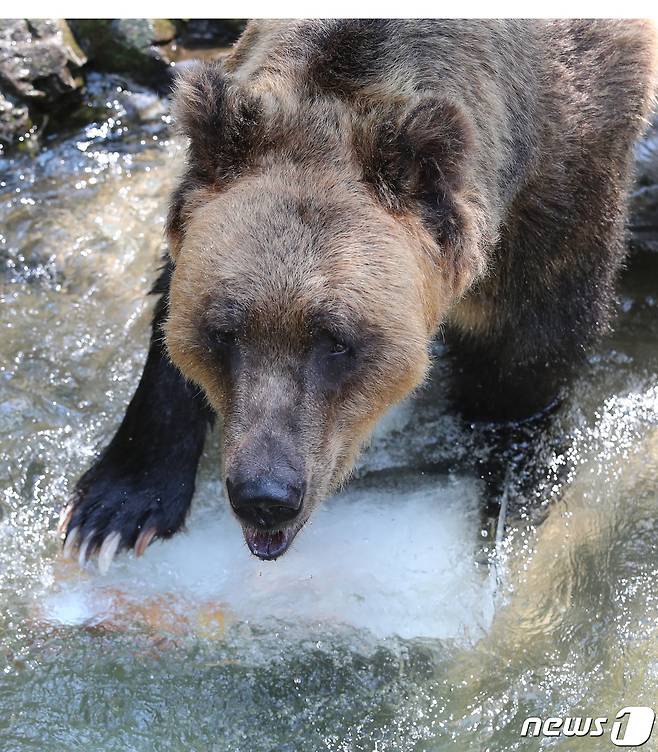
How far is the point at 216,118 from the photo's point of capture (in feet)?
9.78

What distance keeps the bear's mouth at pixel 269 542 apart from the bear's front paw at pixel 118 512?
1.21 m

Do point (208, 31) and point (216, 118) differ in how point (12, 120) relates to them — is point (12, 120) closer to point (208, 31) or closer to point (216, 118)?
point (208, 31)

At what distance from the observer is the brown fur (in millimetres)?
2816

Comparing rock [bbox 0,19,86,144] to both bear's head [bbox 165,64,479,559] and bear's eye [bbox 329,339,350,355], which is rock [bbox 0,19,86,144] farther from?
bear's eye [bbox 329,339,350,355]

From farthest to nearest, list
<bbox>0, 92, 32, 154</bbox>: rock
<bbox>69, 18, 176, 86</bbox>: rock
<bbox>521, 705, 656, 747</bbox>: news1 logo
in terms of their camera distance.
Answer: <bbox>69, 18, 176, 86</bbox>: rock < <bbox>0, 92, 32, 154</bbox>: rock < <bbox>521, 705, 656, 747</bbox>: news1 logo

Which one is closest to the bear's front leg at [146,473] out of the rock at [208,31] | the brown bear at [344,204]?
the brown bear at [344,204]

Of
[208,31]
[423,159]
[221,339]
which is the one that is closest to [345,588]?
[221,339]

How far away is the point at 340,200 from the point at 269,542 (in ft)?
3.49

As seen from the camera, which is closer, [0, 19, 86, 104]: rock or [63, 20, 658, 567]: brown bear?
[63, 20, 658, 567]: brown bear

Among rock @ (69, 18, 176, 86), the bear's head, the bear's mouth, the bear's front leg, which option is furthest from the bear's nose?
rock @ (69, 18, 176, 86)

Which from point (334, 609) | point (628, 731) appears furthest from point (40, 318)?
point (628, 731)

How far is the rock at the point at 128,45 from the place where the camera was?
6.73 m

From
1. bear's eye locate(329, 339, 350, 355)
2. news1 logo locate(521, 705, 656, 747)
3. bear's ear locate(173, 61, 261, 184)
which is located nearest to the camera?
bear's eye locate(329, 339, 350, 355)

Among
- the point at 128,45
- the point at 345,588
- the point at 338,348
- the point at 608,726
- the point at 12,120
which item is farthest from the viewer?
the point at 128,45
